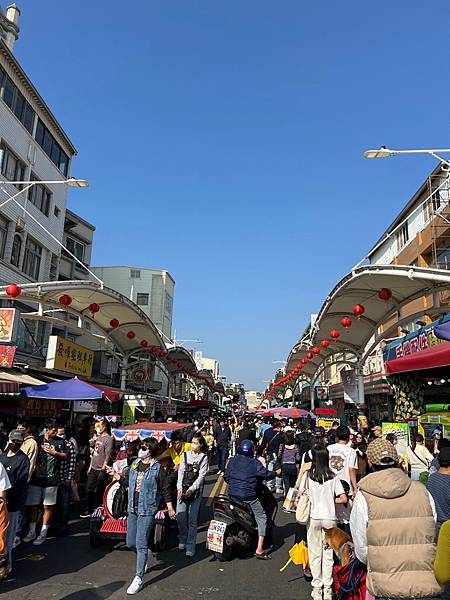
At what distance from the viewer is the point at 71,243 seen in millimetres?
32219

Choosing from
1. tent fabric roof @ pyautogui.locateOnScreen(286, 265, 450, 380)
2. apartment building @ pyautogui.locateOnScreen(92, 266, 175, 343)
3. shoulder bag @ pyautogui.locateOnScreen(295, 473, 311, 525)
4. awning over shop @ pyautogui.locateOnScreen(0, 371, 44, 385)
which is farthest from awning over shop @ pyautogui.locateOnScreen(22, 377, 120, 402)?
apartment building @ pyautogui.locateOnScreen(92, 266, 175, 343)

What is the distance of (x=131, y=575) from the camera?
623 centimetres

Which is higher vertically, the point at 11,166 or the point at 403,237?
the point at 403,237

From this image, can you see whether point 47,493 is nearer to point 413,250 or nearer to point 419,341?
point 419,341

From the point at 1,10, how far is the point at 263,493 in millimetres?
27726

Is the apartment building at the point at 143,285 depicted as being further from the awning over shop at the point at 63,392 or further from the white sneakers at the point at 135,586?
the white sneakers at the point at 135,586

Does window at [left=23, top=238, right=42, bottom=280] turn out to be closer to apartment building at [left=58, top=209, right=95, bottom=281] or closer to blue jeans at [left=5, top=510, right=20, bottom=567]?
apartment building at [left=58, top=209, right=95, bottom=281]

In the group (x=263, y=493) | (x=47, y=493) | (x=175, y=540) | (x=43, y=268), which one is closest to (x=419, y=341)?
(x=263, y=493)

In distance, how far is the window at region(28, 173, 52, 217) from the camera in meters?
23.5

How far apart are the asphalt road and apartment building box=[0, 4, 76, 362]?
14.1 meters

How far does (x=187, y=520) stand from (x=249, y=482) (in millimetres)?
1262

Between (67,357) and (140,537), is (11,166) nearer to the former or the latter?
(67,357)

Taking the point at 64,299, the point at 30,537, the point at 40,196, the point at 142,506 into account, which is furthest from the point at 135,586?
the point at 40,196

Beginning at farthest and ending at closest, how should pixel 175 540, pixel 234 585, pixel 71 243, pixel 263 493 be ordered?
pixel 71 243 → pixel 175 540 → pixel 263 493 → pixel 234 585
